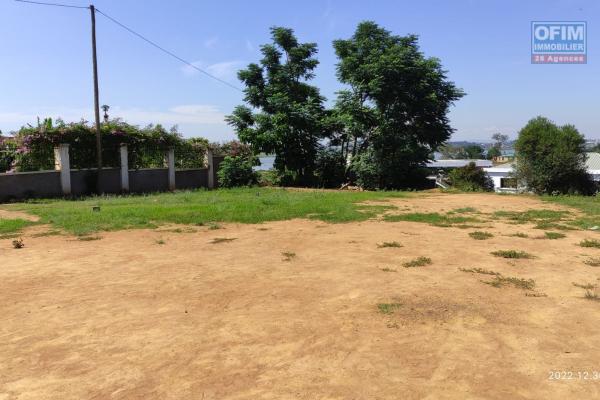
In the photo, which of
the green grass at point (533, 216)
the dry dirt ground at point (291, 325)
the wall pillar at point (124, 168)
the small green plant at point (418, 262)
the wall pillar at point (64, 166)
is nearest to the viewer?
the dry dirt ground at point (291, 325)

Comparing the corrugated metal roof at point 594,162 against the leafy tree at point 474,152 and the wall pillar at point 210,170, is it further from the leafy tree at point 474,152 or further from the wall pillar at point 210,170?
the leafy tree at point 474,152

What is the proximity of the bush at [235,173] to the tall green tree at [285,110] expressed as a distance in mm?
1235

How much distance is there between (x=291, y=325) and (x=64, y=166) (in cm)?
1641

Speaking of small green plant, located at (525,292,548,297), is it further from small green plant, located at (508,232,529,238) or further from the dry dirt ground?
small green plant, located at (508,232,529,238)

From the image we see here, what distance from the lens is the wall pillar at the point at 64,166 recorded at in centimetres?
1780

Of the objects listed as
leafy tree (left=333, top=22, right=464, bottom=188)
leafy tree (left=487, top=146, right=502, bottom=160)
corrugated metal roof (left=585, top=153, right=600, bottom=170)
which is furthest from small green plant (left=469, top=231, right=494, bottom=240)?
leafy tree (left=487, top=146, right=502, bottom=160)

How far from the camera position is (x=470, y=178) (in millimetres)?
24172

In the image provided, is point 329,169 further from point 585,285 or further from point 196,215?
point 585,285

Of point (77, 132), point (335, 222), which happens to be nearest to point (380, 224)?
point (335, 222)

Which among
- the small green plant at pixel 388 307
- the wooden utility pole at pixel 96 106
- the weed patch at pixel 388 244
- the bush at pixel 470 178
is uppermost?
the wooden utility pole at pixel 96 106

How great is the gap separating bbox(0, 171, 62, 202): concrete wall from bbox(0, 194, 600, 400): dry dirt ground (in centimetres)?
1017

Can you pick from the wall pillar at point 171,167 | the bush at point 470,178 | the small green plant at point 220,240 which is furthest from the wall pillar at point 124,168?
the bush at point 470,178

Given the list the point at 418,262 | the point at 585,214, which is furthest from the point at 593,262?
the point at 585,214

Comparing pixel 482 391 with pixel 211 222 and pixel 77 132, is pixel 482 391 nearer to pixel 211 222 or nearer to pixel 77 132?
pixel 211 222
